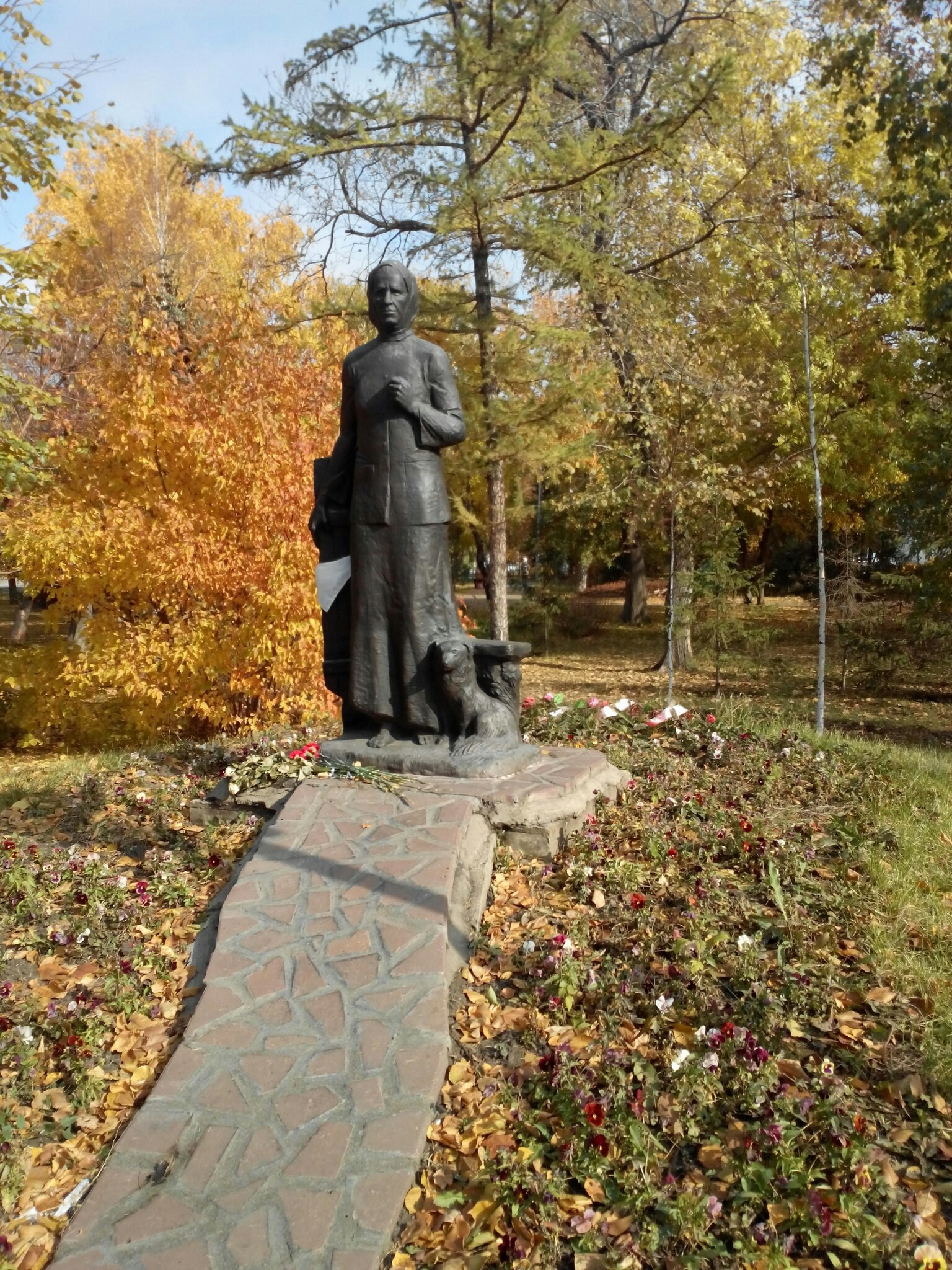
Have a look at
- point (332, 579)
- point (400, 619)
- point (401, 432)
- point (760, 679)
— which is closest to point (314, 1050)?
point (400, 619)

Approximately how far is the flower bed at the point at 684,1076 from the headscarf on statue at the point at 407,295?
300 cm

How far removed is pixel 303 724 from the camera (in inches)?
323

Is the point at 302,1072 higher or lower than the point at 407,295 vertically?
lower

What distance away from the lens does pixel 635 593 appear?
67.7 feet

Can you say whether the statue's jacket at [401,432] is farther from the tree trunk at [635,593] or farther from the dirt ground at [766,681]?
the tree trunk at [635,593]

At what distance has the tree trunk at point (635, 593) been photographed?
20.0m

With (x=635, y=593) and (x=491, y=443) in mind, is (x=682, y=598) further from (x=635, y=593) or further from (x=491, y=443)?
(x=635, y=593)

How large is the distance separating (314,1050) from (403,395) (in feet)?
10.6

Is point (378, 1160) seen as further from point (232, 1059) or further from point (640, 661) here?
point (640, 661)

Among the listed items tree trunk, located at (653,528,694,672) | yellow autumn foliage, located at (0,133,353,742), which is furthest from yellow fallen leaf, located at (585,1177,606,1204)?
tree trunk, located at (653,528,694,672)

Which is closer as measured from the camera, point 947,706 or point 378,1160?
point 378,1160

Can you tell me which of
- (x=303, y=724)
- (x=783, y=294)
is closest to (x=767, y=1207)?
(x=303, y=724)

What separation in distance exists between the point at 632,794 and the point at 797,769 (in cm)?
136

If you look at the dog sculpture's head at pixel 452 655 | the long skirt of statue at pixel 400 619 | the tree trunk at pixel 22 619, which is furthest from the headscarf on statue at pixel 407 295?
the tree trunk at pixel 22 619
